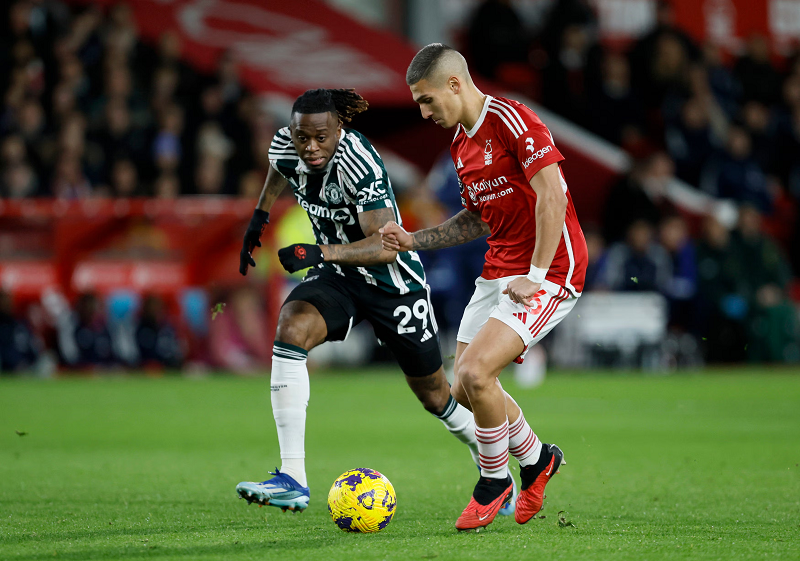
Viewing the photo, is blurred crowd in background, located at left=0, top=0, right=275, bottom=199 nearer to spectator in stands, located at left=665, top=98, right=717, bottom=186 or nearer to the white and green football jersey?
spectator in stands, located at left=665, top=98, right=717, bottom=186

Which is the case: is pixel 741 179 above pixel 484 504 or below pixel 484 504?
above

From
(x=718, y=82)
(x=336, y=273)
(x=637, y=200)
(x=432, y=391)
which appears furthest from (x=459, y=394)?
(x=718, y=82)

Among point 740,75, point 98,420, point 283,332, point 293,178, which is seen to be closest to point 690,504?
point 283,332

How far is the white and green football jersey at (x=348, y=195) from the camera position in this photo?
19.0 ft

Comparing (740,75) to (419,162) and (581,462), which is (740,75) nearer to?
(419,162)

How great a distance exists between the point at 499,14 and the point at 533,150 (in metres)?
15.2

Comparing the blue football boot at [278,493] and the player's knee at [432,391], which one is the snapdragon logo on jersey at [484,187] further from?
the blue football boot at [278,493]

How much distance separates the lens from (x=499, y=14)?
64.8ft

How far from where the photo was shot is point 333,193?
5.85 m

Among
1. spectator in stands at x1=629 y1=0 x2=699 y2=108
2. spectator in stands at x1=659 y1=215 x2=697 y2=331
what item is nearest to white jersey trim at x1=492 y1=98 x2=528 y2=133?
spectator in stands at x1=659 y1=215 x2=697 y2=331

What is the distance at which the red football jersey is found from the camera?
527 cm

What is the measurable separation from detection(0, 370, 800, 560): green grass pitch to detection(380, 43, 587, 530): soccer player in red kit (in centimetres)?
30

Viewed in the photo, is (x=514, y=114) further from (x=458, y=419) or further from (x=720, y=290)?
(x=720, y=290)

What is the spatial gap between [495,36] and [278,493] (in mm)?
15771
